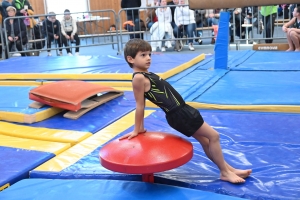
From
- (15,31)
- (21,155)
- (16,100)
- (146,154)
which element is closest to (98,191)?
(146,154)

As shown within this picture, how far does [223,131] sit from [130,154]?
1.19 metres

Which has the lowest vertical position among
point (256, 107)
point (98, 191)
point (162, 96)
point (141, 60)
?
point (98, 191)

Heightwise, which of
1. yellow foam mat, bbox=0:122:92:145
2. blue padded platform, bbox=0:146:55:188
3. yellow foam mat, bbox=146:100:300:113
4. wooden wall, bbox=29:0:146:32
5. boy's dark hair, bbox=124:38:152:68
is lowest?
blue padded platform, bbox=0:146:55:188

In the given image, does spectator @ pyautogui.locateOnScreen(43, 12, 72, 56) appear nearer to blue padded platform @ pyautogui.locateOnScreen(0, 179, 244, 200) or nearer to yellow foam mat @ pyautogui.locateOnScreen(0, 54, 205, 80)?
yellow foam mat @ pyautogui.locateOnScreen(0, 54, 205, 80)

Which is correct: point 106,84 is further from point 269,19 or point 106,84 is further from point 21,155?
point 269,19

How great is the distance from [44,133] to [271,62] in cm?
376

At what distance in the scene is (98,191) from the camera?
2.15 metres

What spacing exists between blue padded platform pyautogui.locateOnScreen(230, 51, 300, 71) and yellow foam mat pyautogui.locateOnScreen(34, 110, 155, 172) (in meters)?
2.41

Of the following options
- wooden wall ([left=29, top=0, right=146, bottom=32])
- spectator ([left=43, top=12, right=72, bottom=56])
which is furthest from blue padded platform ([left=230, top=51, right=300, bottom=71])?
wooden wall ([left=29, top=0, right=146, bottom=32])

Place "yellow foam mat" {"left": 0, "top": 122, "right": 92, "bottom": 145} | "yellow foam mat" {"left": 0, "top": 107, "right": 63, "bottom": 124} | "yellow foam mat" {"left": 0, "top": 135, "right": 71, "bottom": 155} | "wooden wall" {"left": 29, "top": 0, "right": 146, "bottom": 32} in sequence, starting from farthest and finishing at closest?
"wooden wall" {"left": 29, "top": 0, "right": 146, "bottom": 32}, "yellow foam mat" {"left": 0, "top": 107, "right": 63, "bottom": 124}, "yellow foam mat" {"left": 0, "top": 122, "right": 92, "bottom": 145}, "yellow foam mat" {"left": 0, "top": 135, "right": 71, "bottom": 155}

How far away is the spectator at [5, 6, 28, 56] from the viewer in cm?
876

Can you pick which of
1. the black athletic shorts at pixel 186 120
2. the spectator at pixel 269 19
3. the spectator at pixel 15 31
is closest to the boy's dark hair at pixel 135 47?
the black athletic shorts at pixel 186 120

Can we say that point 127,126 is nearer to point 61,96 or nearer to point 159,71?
point 61,96

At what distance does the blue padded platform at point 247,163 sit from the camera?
6.88ft
